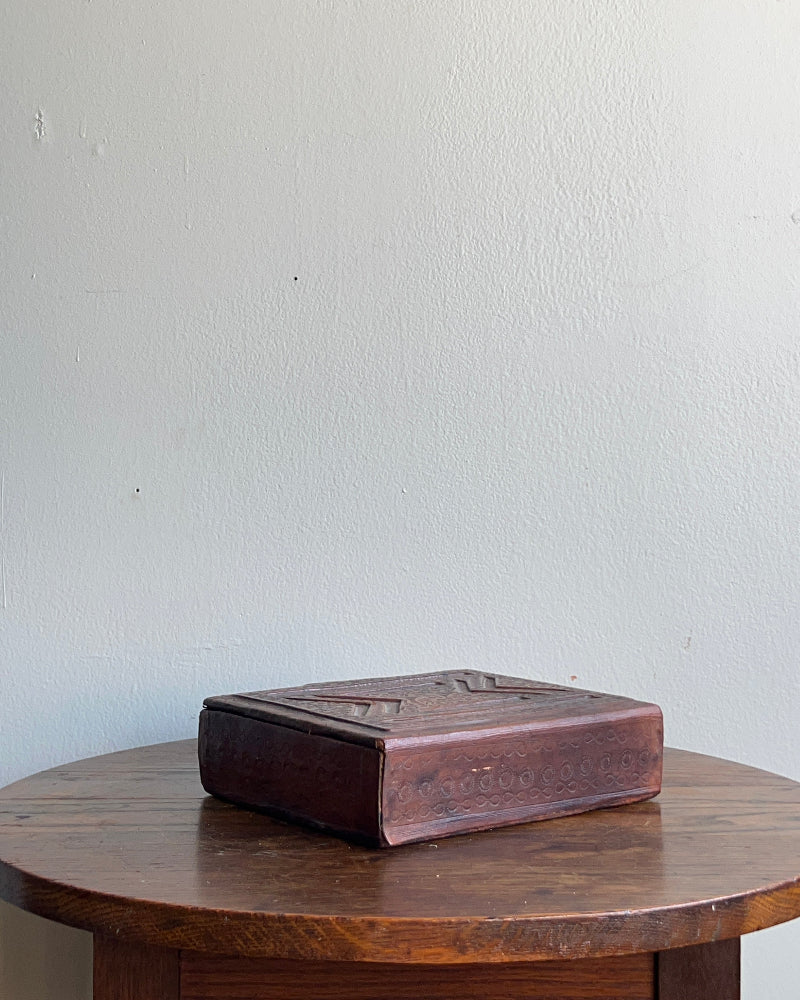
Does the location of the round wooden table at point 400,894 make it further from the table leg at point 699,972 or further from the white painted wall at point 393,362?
the white painted wall at point 393,362

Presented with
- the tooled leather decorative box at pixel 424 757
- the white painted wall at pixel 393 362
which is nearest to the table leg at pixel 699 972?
the tooled leather decorative box at pixel 424 757

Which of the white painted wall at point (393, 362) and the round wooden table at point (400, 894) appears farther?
the white painted wall at point (393, 362)

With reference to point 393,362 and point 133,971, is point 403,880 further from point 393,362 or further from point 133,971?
point 393,362

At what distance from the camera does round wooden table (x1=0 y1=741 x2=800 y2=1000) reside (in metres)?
0.54

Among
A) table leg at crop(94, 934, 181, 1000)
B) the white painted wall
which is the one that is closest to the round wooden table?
table leg at crop(94, 934, 181, 1000)

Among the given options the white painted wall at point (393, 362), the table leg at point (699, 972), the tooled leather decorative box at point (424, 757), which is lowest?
the table leg at point (699, 972)

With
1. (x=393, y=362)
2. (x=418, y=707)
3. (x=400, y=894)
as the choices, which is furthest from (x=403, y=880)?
(x=393, y=362)

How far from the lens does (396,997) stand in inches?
26.8

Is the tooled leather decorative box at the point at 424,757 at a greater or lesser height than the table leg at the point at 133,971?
greater

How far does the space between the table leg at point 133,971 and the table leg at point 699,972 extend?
0.32m

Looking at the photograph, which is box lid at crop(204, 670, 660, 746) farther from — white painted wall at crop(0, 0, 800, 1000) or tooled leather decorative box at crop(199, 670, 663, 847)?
white painted wall at crop(0, 0, 800, 1000)

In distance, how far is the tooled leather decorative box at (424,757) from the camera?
64 centimetres

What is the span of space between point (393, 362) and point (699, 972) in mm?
669

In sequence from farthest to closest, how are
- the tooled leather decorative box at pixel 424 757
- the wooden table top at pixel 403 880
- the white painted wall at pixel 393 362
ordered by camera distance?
1. the white painted wall at pixel 393 362
2. the tooled leather decorative box at pixel 424 757
3. the wooden table top at pixel 403 880
